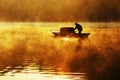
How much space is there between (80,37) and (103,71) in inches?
587

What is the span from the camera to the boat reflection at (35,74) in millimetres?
15023

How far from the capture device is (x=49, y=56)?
74.2 ft

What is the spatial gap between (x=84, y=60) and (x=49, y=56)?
2.70 meters

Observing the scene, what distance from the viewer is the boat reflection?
15023 mm

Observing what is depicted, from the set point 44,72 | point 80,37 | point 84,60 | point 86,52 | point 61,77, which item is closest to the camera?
point 61,77

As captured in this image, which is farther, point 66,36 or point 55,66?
point 66,36

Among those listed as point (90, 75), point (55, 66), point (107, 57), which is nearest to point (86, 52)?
point (107, 57)

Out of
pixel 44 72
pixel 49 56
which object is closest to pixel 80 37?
pixel 49 56

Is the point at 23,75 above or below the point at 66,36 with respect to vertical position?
below

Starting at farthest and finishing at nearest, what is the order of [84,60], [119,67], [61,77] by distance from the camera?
[84,60]
[119,67]
[61,77]

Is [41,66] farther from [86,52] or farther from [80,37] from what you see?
[80,37]

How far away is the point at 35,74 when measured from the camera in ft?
51.7

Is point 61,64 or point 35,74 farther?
point 61,64

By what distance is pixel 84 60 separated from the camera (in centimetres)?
2070
